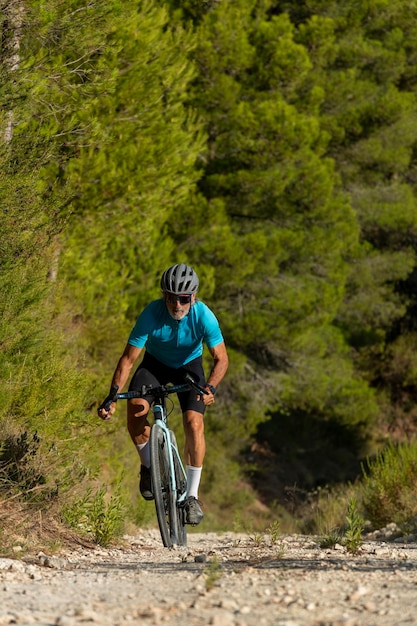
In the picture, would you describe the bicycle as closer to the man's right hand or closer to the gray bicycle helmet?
the man's right hand

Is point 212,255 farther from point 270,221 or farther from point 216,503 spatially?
point 216,503

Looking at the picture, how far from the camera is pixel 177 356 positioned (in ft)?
26.7

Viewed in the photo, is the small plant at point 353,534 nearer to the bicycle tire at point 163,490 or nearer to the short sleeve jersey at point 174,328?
the bicycle tire at point 163,490

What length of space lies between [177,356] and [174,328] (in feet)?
1.01

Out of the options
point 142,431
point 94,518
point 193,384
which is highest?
point 193,384

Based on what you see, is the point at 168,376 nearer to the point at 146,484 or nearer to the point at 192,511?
the point at 146,484

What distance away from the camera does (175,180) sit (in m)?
17.8

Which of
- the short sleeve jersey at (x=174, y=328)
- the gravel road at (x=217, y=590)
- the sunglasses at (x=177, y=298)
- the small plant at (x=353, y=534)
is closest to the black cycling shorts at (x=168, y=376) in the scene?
the short sleeve jersey at (x=174, y=328)

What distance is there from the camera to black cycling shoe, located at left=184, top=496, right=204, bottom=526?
8.24 metres

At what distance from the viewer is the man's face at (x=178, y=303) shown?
303 inches

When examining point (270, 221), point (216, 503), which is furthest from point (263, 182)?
point (216, 503)

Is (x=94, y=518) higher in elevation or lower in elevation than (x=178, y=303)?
lower

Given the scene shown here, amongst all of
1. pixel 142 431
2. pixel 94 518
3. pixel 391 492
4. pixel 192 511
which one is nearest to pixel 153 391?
pixel 142 431

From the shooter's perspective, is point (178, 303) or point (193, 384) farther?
point (193, 384)
